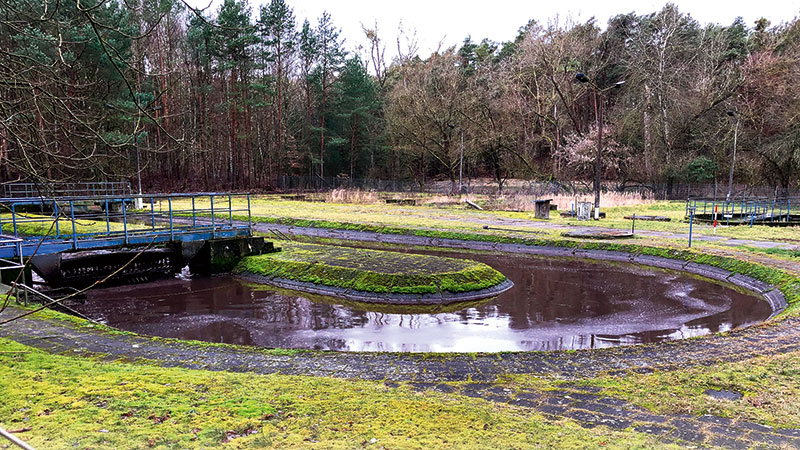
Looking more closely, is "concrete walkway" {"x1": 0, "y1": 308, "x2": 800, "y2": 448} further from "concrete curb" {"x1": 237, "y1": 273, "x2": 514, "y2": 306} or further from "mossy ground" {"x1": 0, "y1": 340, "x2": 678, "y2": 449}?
Result: "concrete curb" {"x1": 237, "y1": 273, "x2": 514, "y2": 306}

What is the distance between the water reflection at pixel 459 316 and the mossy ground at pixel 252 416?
12.3 feet

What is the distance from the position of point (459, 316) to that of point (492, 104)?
42.0 meters

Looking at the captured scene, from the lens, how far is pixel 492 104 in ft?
165

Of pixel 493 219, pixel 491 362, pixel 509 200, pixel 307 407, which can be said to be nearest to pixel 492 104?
pixel 509 200

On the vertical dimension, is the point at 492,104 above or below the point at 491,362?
above

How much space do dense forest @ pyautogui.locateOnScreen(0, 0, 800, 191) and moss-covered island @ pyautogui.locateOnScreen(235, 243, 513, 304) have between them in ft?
88.9

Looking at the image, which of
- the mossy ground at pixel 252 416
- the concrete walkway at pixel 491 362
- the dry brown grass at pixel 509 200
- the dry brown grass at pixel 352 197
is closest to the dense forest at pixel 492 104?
the dry brown grass at pixel 509 200

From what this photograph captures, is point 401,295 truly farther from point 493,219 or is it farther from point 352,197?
point 352,197

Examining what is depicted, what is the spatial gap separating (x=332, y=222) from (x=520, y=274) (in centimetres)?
1256

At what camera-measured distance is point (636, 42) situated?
169 ft

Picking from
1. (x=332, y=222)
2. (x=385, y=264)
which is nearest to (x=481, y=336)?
(x=385, y=264)

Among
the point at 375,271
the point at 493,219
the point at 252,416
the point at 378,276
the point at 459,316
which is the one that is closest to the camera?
the point at 252,416

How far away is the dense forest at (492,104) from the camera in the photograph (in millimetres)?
41688

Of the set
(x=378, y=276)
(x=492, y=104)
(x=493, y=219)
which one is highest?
(x=492, y=104)
